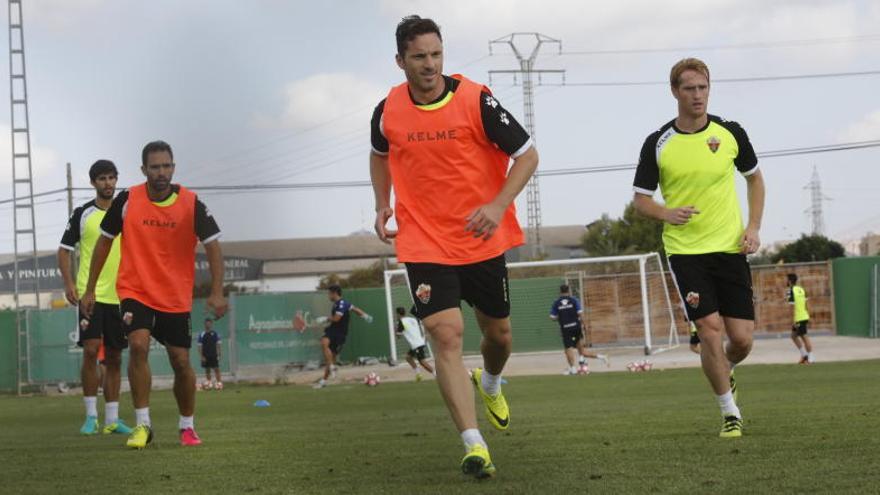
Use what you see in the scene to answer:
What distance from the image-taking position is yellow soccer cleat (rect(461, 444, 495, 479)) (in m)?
5.98

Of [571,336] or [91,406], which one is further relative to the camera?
[571,336]

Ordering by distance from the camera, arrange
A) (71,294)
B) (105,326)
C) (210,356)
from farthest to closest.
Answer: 1. (210,356)
2. (105,326)
3. (71,294)

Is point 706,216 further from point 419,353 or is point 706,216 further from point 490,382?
point 419,353

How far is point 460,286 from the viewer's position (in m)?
6.71

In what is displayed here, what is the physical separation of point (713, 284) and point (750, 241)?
0.37 meters

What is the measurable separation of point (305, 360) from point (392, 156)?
1090 inches

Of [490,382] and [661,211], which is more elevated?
[661,211]

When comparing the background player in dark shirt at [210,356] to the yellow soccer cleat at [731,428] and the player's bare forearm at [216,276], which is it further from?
the yellow soccer cleat at [731,428]

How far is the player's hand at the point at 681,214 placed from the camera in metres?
7.96

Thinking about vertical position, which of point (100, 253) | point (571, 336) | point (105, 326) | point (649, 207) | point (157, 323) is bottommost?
point (571, 336)

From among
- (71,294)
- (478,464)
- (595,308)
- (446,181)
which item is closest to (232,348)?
(595,308)

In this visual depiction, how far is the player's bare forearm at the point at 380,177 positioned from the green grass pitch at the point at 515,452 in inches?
58.1

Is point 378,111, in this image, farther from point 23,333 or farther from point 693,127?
point 23,333

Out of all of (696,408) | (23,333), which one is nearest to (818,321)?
(23,333)
